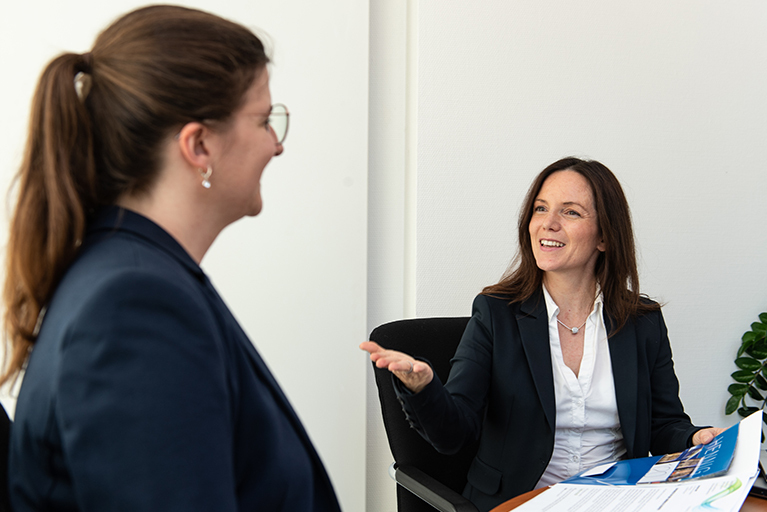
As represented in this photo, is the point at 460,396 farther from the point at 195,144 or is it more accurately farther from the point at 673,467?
the point at 195,144

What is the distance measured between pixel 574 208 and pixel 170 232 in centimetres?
122

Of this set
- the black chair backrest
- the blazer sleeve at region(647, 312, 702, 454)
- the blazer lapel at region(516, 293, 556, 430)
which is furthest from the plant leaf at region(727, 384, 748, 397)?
the black chair backrest

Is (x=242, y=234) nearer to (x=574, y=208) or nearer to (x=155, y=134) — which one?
(x=574, y=208)

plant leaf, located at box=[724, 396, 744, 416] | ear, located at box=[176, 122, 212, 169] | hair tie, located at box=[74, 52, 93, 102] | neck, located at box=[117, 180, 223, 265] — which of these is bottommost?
plant leaf, located at box=[724, 396, 744, 416]

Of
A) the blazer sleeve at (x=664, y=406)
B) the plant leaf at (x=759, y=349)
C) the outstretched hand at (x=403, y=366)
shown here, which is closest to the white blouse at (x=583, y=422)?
the blazer sleeve at (x=664, y=406)

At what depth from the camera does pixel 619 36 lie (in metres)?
2.29

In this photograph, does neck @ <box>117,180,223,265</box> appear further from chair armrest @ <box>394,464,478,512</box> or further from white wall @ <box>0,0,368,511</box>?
white wall @ <box>0,0,368,511</box>

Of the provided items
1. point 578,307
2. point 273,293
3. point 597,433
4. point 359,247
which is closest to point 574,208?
point 578,307

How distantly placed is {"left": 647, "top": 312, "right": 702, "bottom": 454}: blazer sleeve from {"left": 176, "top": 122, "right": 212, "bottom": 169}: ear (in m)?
1.35

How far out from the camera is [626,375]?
1.54m

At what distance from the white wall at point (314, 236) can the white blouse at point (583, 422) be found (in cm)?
77

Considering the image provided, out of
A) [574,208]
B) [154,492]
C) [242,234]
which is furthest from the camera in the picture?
[242,234]

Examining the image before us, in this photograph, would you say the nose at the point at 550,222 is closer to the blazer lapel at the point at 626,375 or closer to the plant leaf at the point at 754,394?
the blazer lapel at the point at 626,375

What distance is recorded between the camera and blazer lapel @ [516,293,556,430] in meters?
1.48
